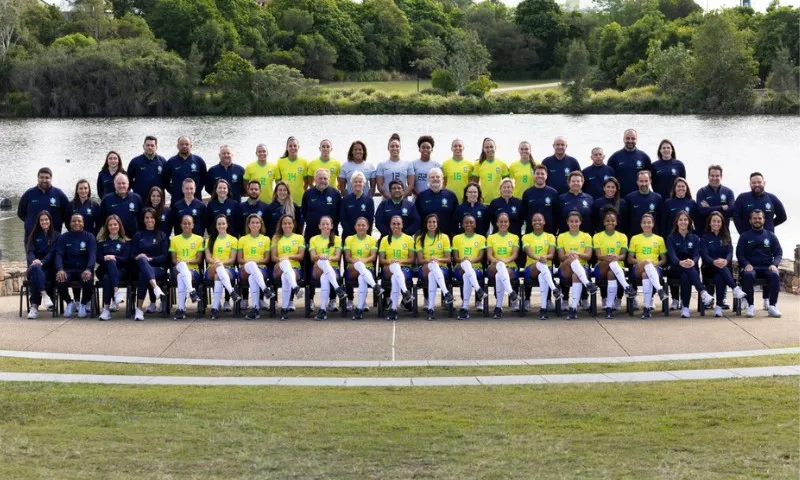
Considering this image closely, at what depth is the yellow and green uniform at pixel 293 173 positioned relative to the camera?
622 inches

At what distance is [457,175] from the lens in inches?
617

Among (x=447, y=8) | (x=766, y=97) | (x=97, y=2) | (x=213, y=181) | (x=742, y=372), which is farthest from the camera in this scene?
(x=447, y=8)

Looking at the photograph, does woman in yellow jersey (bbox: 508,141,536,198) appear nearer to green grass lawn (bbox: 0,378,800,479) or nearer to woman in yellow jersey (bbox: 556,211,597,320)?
woman in yellow jersey (bbox: 556,211,597,320)

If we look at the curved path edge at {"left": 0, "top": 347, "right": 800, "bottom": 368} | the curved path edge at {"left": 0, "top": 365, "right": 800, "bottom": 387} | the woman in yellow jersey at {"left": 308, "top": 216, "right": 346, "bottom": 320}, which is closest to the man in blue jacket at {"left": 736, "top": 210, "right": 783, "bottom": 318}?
the curved path edge at {"left": 0, "top": 347, "right": 800, "bottom": 368}

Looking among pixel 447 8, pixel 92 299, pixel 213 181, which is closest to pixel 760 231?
pixel 213 181

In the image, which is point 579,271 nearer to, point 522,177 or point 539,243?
point 539,243

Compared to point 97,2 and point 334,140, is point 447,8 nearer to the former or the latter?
point 97,2

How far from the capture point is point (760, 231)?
1483 centimetres

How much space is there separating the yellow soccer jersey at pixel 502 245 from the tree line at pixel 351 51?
5558 centimetres

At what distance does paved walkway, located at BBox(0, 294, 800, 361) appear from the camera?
12.5 metres

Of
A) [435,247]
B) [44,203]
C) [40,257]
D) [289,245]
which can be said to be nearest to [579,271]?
[435,247]

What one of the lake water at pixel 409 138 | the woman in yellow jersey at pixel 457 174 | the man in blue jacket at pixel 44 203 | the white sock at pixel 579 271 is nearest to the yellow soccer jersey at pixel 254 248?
the man in blue jacket at pixel 44 203

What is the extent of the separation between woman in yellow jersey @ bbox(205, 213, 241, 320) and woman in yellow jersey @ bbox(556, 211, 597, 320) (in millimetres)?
3965

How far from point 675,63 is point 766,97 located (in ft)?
17.9
